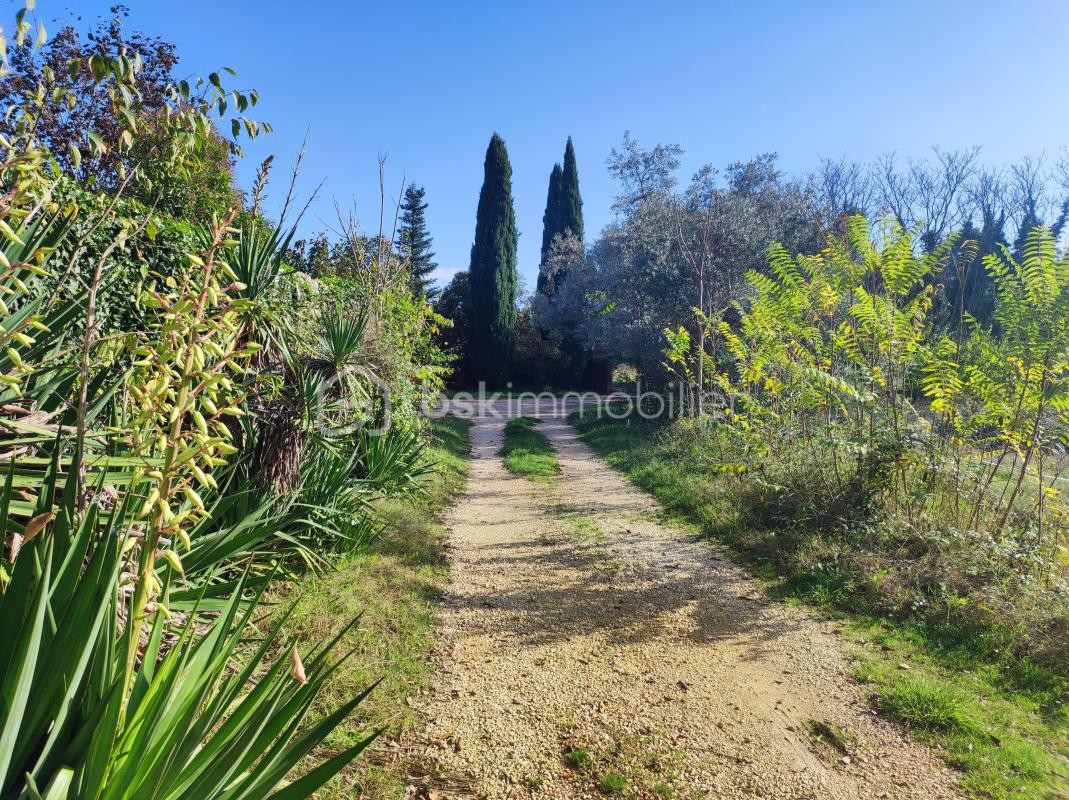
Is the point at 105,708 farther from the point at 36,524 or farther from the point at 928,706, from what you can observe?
the point at 928,706

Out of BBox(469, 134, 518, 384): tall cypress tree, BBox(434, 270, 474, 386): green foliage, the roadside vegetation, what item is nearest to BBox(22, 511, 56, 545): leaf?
the roadside vegetation

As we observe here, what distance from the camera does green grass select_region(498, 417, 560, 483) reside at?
10.1 m

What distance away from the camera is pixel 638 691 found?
3.54 metres

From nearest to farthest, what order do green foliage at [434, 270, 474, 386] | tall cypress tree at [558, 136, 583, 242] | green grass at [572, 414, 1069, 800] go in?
green grass at [572, 414, 1069, 800] < green foliage at [434, 270, 474, 386] < tall cypress tree at [558, 136, 583, 242]

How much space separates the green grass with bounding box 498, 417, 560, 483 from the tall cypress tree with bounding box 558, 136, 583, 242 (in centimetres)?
1779

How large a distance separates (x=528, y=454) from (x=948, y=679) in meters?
8.22

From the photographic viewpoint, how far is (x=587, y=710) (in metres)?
3.33

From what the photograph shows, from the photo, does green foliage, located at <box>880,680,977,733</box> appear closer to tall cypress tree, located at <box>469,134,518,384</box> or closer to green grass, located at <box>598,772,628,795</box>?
green grass, located at <box>598,772,628,795</box>

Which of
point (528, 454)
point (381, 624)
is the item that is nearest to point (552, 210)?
point (528, 454)

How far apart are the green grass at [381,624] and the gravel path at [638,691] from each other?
162 mm

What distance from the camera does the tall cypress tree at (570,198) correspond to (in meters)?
30.7

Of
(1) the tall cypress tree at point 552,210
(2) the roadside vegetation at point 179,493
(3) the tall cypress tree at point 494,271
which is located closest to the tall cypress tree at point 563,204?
(1) the tall cypress tree at point 552,210

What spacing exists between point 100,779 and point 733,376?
1286 cm

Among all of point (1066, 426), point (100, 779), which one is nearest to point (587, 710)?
point (100, 779)
